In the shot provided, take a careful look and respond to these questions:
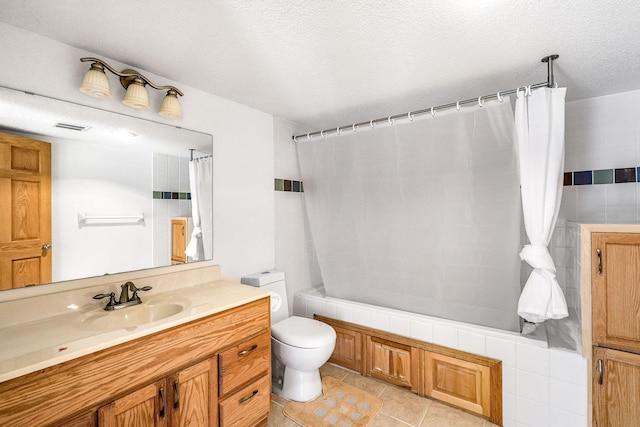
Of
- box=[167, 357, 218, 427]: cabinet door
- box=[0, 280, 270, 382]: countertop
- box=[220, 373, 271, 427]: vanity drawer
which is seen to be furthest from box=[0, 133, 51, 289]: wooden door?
box=[220, 373, 271, 427]: vanity drawer

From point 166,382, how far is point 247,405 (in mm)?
561

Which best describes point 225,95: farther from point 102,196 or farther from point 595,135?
point 595,135

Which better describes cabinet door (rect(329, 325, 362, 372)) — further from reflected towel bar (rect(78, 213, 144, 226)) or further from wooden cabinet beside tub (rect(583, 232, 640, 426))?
reflected towel bar (rect(78, 213, 144, 226))

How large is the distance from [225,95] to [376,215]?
144cm

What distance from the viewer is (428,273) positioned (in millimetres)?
2152

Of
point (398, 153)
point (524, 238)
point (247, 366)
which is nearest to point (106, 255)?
point (247, 366)

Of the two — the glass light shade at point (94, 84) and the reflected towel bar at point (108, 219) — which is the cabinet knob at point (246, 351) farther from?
the glass light shade at point (94, 84)

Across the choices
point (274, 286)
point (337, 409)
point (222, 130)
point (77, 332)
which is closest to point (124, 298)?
point (77, 332)

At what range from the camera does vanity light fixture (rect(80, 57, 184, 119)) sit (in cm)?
144

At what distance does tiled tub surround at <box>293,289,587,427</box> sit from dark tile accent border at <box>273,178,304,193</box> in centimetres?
149

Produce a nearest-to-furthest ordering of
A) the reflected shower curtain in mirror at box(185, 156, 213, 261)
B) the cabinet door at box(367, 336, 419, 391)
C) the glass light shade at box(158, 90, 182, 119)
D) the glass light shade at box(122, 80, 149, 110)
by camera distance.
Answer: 1. the glass light shade at box(122, 80, 149, 110)
2. the glass light shade at box(158, 90, 182, 119)
3. the reflected shower curtain in mirror at box(185, 156, 213, 261)
4. the cabinet door at box(367, 336, 419, 391)

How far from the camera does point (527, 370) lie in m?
1.75

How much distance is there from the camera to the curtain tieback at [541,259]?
1.68 meters

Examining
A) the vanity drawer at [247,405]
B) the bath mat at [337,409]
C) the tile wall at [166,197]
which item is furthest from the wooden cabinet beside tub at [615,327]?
the tile wall at [166,197]
